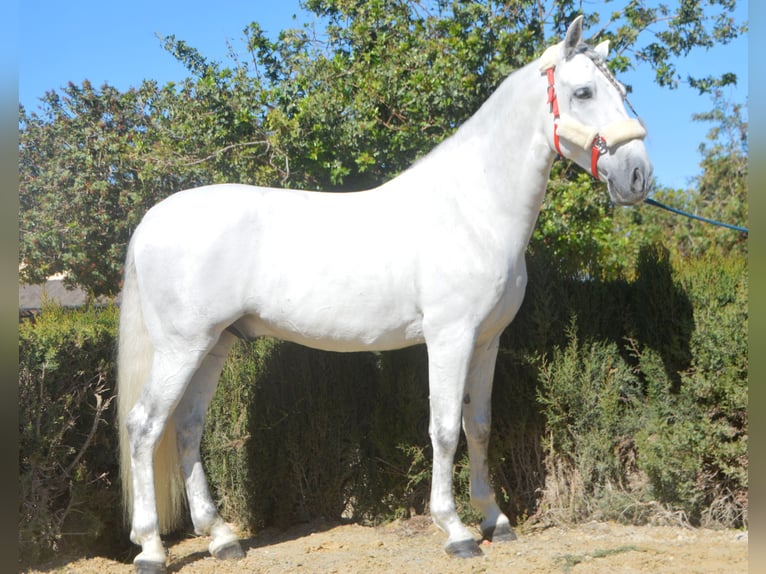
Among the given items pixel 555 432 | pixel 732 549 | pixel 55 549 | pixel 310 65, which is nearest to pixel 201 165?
pixel 310 65

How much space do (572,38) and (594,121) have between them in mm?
459

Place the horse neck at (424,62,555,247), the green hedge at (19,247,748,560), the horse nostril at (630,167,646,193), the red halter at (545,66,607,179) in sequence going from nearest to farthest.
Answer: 1. the horse nostril at (630,167,646,193)
2. the red halter at (545,66,607,179)
3. the horse neck at (424,62,555,247)
4. the green hedge at (19,247,748,560)

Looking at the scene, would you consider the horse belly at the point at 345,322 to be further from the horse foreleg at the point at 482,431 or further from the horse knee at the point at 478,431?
the horse knee at the point at 478,431

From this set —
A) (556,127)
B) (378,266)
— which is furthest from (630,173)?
(378,266)

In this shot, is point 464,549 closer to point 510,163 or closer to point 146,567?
point 146,567

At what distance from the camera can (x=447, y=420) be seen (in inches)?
152

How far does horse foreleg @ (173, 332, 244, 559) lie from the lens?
4.18m

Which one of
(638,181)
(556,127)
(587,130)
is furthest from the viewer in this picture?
(556,127)

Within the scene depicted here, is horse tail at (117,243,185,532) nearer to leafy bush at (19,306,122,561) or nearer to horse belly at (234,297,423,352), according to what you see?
leafy bush at (19,306,122,561)

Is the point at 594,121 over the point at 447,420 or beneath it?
over

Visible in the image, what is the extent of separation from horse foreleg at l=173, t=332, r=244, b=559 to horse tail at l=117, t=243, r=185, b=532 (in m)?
0.09

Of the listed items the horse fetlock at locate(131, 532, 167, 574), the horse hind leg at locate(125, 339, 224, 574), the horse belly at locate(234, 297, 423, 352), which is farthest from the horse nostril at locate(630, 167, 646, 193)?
the horse fetlock at locate(131, 532, 167, 574)

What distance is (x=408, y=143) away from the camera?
566 centimetres

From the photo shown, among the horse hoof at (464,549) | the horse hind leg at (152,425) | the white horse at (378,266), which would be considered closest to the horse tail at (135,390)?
the white horse at (378,266)
